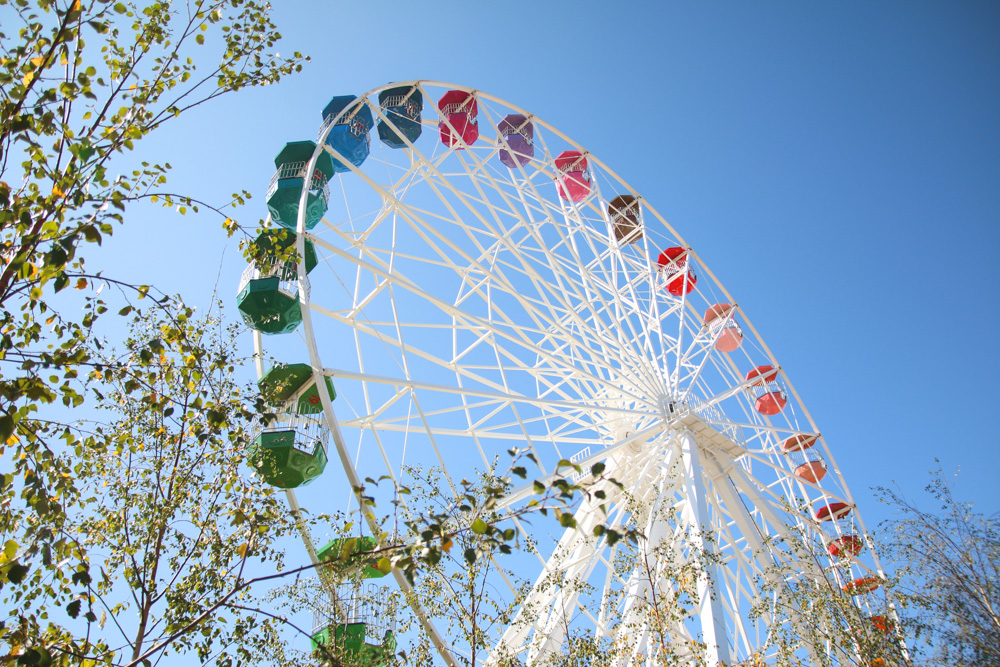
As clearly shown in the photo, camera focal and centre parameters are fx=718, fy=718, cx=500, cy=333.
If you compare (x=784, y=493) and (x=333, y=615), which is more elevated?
(x=784, y=493)

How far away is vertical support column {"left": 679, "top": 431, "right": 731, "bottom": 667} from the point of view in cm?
867

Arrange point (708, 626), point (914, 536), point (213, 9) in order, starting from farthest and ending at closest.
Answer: point (708, 626) < point (914, 536) < point (213, 9)

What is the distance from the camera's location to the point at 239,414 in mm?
4574

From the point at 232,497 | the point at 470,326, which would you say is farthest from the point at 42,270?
the point at 470,326

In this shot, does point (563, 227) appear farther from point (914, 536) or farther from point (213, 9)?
point (213, 9)

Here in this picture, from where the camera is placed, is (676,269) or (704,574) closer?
(704,574)

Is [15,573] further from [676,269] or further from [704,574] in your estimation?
[676,269]

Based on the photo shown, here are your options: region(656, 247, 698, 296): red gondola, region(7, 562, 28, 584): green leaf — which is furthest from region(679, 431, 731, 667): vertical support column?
region(7, 562, 28, 584): green leaf

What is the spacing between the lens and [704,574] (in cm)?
985

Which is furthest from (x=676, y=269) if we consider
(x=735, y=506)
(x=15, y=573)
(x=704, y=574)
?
(x=15, y=573)

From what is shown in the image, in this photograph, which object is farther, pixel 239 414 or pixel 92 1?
pixel 239 414

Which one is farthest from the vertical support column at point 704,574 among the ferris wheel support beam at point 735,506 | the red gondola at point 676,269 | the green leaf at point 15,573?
the green leaf at point 15,573

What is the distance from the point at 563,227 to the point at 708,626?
8220 mm

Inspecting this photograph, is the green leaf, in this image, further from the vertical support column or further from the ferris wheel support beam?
the ferris wheel support beam
